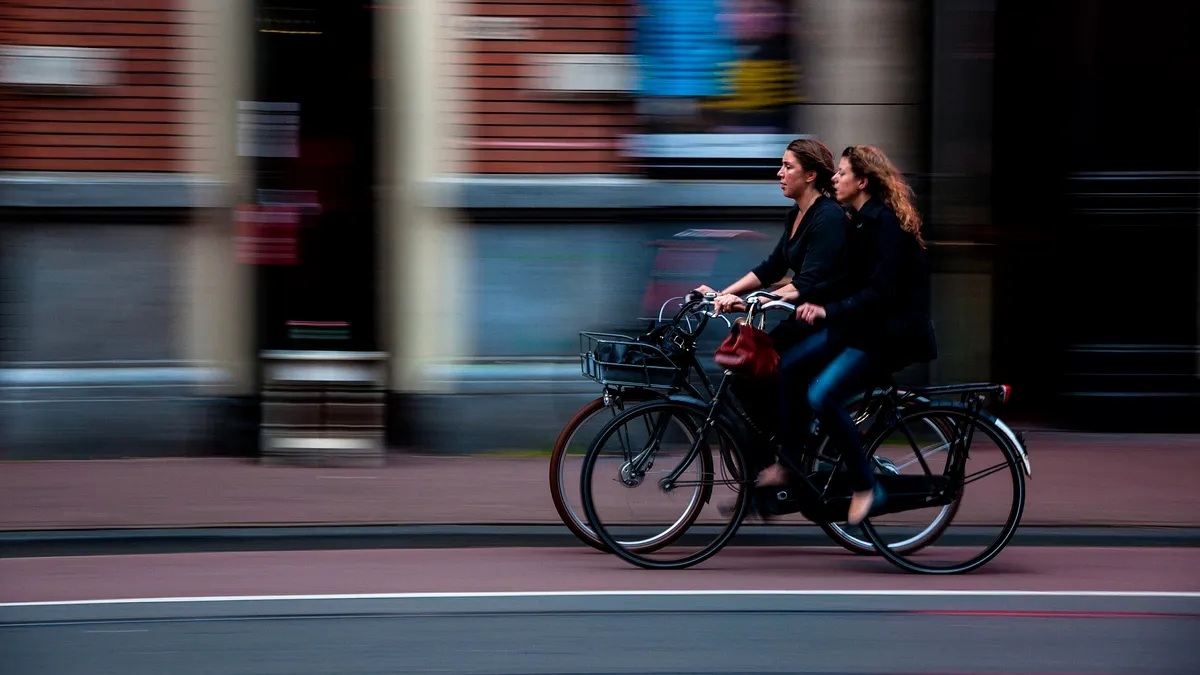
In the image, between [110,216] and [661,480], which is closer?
[661,480]

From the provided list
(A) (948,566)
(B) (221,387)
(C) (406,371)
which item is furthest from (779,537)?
(B) (221,387)

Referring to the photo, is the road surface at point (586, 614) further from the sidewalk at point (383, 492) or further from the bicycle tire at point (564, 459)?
the sidewalk at point (383, 492)

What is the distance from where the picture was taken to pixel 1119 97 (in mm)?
9531

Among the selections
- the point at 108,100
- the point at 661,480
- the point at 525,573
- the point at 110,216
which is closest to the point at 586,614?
the point at 525,573

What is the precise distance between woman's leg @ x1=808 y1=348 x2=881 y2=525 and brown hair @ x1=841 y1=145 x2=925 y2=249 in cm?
53

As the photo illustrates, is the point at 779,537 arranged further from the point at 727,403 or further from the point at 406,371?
the point at 406,371

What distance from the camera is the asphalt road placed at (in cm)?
445

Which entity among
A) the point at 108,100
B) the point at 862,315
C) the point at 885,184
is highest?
the point at 108,100

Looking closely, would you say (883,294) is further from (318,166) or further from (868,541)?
(318,166)

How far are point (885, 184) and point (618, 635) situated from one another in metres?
2.07

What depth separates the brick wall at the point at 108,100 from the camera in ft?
28.2

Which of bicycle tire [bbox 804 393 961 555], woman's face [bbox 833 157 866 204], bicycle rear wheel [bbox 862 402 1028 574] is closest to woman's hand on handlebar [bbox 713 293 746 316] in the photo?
woman's face [bbox 833 157 866 204]

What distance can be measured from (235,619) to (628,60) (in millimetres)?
4855

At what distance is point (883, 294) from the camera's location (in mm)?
5621
